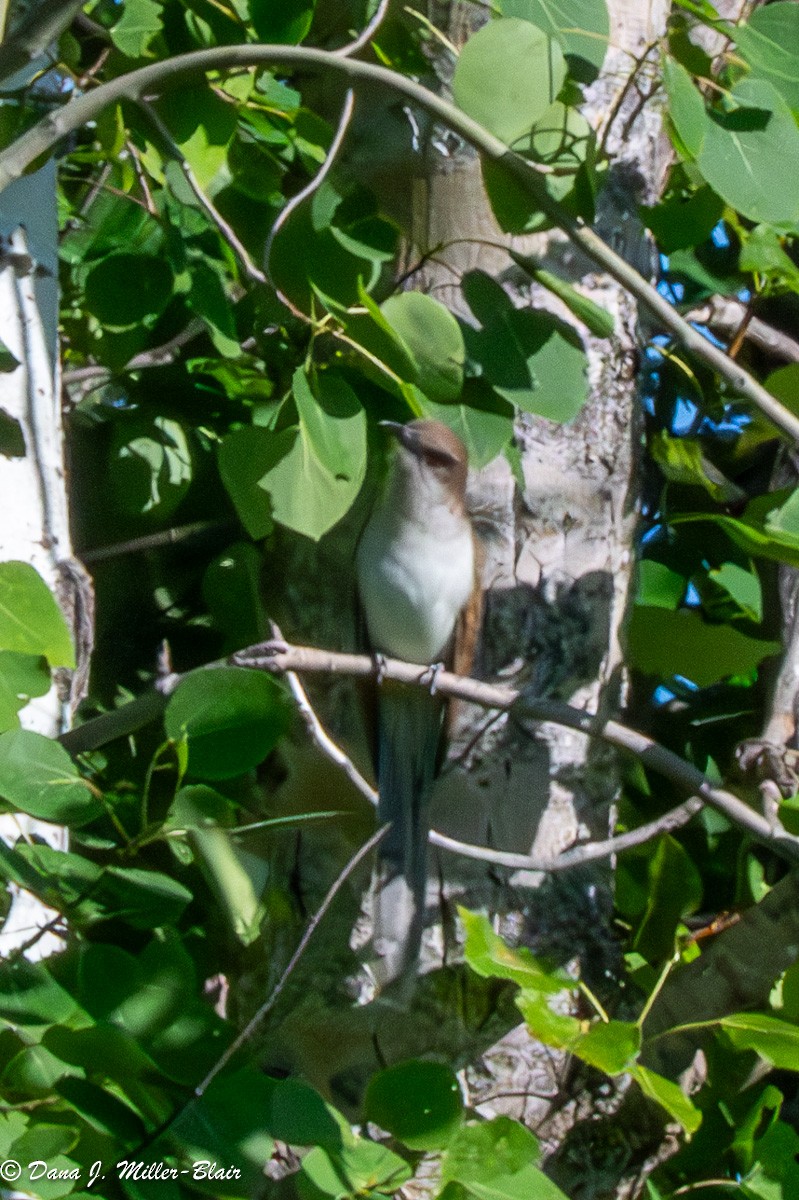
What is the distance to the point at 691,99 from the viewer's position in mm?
1725

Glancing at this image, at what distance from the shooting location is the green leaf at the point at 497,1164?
5.43 ft

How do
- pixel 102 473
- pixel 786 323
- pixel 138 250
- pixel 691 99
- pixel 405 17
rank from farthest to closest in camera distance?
1. pixel 786 323
2. pixel 102 473
3. pixel 138 250
4. pixel 405 17
5. pixel 691 99

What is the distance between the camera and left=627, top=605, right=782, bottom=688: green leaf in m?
2.34

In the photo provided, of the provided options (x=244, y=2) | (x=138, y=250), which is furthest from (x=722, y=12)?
(x=138, y=250)

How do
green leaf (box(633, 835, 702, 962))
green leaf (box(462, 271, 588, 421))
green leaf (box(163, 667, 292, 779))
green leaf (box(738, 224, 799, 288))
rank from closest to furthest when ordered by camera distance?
green leaf (box(163, 667, 292, 779)), green leaf (box(462, 271, 588, 421)), green leaf (box(633, 835, 702, 962)), green leaf (box(738, 224, 799, 288))

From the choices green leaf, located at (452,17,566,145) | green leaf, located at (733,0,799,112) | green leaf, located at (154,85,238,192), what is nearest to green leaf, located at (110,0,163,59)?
green leaf, located at (154,85,238,192)

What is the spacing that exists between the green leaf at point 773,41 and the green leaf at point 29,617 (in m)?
1.22

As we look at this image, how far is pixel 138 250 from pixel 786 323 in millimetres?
1799

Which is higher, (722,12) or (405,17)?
(722,12)

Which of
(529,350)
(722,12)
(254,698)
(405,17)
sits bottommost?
(254,698)

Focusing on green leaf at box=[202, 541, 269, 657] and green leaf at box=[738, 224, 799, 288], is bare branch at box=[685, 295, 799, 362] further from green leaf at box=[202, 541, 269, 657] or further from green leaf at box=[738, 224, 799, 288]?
green leaf at box=[202, 541, 269, 657]

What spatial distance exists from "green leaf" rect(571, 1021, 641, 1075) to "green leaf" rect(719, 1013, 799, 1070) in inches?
7.7

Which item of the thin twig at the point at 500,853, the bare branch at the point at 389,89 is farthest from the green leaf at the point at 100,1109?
the bare branch at the point at 389,89

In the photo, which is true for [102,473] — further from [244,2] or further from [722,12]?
[722,12]
